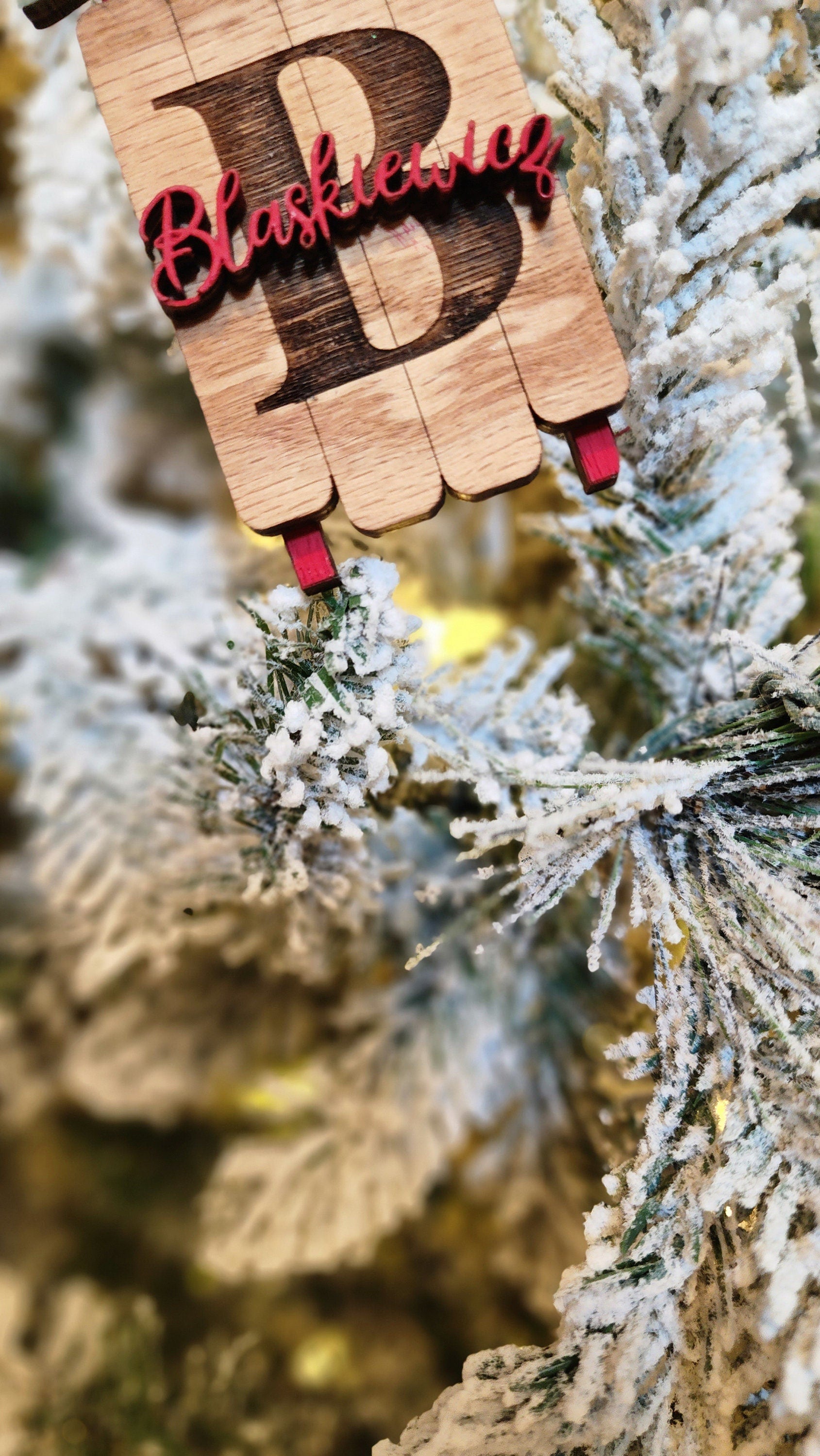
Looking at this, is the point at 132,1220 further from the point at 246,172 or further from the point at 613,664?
the point at 246,172

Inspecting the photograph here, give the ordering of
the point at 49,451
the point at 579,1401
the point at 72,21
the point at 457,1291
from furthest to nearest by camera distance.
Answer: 1. the point at 49,451
2. the point at 457,1291
3. the point at 72,21
4. the point at 579,1401

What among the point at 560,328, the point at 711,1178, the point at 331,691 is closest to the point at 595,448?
the point at 560,328

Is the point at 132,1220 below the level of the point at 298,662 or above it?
below

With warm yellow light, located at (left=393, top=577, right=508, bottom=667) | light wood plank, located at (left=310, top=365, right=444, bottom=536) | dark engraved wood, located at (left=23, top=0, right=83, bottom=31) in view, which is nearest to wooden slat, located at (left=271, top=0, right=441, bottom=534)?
light wood plank, located at (left=310, top=365, right=444, bottom=536)

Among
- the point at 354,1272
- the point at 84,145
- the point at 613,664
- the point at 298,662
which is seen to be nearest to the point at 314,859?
the point at 298,662

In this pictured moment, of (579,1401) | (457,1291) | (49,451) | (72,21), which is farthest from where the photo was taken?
(49,451)

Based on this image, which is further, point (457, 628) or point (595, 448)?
point (457, 628)

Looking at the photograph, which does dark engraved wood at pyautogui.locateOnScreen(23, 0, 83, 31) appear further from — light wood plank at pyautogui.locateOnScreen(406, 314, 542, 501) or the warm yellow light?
the warm yellow light

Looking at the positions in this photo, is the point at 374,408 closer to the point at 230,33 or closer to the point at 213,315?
the point at 213,315
